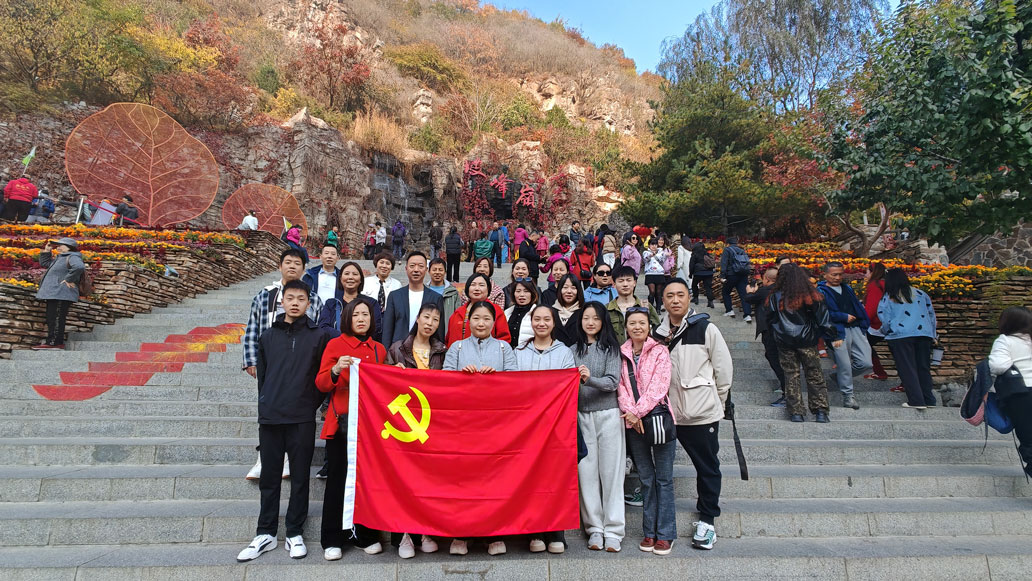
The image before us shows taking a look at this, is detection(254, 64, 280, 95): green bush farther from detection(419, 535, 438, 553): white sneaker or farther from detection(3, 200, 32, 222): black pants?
detection(419, 535, 438, 553): white sneaker

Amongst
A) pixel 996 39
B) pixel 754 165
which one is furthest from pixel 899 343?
pixel 754 165

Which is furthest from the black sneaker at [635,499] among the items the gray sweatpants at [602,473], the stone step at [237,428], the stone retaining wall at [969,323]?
the stone retaining wall at [969,323]

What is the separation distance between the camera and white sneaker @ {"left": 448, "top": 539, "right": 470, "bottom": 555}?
3.34 meters

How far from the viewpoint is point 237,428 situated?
505 cm

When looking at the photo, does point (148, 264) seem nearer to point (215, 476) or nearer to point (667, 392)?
point (215, 476)

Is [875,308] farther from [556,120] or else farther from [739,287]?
[556,120]

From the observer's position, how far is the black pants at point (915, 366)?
579cm

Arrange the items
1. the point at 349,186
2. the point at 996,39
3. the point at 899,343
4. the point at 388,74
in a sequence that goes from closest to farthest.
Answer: the point at 996,39, the point at 899,343, the point at 349,186, the point at 388,74

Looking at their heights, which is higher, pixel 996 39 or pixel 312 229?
pixel 312 229

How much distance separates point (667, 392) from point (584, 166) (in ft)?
85.9

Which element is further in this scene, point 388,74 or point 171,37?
point 388,74

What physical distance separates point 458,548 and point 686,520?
1682 mm

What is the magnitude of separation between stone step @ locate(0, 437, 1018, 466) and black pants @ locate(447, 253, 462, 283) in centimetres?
730

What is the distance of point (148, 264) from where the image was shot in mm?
9477
